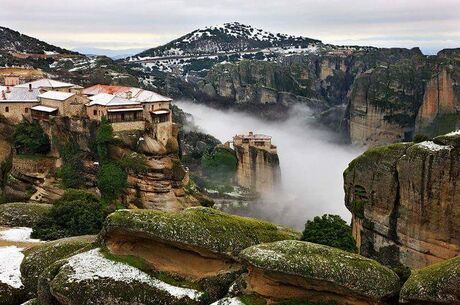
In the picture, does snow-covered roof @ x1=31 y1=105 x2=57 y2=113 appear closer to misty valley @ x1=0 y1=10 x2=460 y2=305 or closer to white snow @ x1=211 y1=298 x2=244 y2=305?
misty valley @ x1=0 y1=10 x2=460 y2=305

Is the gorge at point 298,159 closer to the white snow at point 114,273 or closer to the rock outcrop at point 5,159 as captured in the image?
the rock outcrop at point 5,159

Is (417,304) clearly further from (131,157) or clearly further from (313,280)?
(131,157)

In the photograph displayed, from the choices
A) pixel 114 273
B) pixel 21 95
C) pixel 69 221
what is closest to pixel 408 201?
pixel 69 221

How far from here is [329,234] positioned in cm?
2780

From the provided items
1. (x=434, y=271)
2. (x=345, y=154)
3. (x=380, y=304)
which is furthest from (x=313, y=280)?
(x=345, y=154)

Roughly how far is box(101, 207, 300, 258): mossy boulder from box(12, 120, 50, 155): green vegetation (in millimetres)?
35413

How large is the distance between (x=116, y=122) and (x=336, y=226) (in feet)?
90.4

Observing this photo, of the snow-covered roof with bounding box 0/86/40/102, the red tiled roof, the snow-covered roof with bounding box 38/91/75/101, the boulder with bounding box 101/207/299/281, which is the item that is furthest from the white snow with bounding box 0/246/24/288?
the red tiled roof

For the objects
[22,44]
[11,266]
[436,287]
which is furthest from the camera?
[22,44]

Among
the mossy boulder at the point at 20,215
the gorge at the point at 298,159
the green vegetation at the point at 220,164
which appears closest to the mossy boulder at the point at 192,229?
the mossy boulder at the point at 20,215

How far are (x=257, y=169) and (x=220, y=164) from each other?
5.31 m

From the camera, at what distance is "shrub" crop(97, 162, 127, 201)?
49312 millimetres

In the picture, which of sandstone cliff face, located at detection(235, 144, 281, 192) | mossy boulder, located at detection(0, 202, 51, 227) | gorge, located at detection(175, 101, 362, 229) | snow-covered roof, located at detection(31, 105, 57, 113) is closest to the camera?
mossy boulder, located at detection(0, 202, 51, 227)

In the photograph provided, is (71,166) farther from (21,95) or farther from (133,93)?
(21,95)
